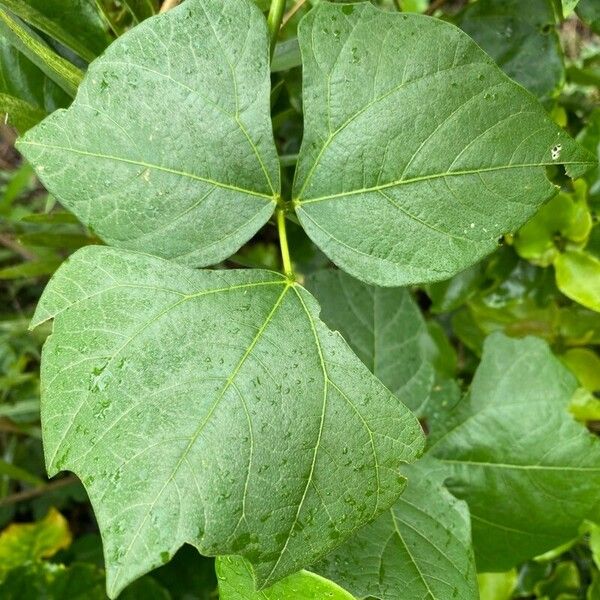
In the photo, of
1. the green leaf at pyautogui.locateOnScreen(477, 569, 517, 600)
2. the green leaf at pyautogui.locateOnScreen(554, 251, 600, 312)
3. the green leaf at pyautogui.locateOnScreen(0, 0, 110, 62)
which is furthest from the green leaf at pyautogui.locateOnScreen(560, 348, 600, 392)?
the green leaf at pyautogui.locateOnScreen(0, 0, 110, 62)

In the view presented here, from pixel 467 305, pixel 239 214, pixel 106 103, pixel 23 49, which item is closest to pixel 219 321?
pixel 239 214

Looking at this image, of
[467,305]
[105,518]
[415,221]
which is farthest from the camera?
[467,305]

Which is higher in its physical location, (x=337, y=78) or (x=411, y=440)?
(x=337, y=78)

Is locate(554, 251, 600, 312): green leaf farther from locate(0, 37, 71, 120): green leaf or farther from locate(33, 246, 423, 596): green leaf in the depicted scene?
locate(0, 37, 71, 120): green leaf

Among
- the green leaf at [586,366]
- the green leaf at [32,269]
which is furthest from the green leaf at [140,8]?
the green leaf at [586,366]

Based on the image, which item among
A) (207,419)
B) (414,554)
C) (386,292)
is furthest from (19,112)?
(414,554)

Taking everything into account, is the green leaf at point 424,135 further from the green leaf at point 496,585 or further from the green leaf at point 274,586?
the green leaf at point 496,585

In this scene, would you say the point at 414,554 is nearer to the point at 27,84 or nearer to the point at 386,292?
the point at 386,292

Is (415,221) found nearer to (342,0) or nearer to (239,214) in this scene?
(239,214)
